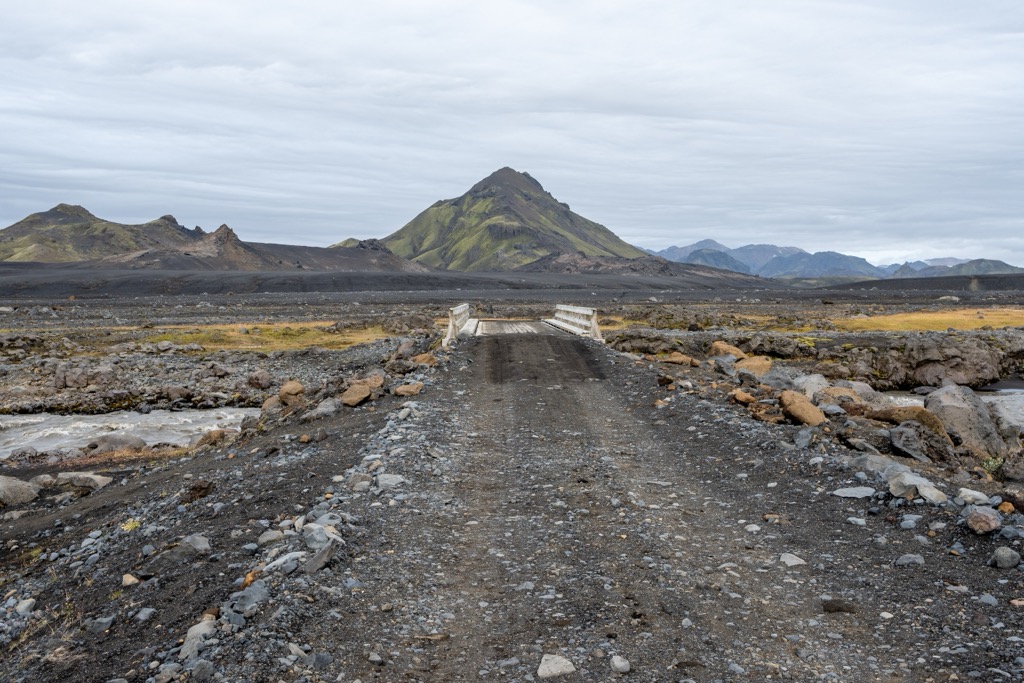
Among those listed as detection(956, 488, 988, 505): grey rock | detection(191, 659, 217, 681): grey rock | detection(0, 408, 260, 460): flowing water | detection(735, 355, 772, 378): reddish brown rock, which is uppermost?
detection(956, 488, 988, 505): grey rock

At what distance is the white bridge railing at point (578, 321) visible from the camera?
3245cm

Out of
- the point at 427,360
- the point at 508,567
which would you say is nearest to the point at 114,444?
the point at 427,360

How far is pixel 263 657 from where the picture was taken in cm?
602

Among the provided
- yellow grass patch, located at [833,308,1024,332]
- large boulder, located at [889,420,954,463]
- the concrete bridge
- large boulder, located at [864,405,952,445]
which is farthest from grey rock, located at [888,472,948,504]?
yellow grass patch, located at [833,308,1024,332]

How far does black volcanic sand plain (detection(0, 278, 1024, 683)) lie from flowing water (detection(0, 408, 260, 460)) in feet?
31.6

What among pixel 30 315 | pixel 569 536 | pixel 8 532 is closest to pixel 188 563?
pixel 569 536

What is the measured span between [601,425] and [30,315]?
8339cm

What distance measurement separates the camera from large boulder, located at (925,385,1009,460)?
1827cm

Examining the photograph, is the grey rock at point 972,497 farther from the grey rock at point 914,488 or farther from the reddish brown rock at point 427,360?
the reddish brown rock at point 427,360

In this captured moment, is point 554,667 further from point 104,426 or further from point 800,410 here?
point 104,426

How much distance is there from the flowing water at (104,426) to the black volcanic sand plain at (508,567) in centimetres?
963

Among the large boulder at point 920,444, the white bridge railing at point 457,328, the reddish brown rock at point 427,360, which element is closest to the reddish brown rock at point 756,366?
the white bridge railing at point 457,328

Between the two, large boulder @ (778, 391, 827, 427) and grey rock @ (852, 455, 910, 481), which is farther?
large boulder @ (778, 391, 827, 427)

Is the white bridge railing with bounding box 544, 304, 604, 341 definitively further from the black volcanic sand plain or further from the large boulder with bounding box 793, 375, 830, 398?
the black volcanic sand plain
